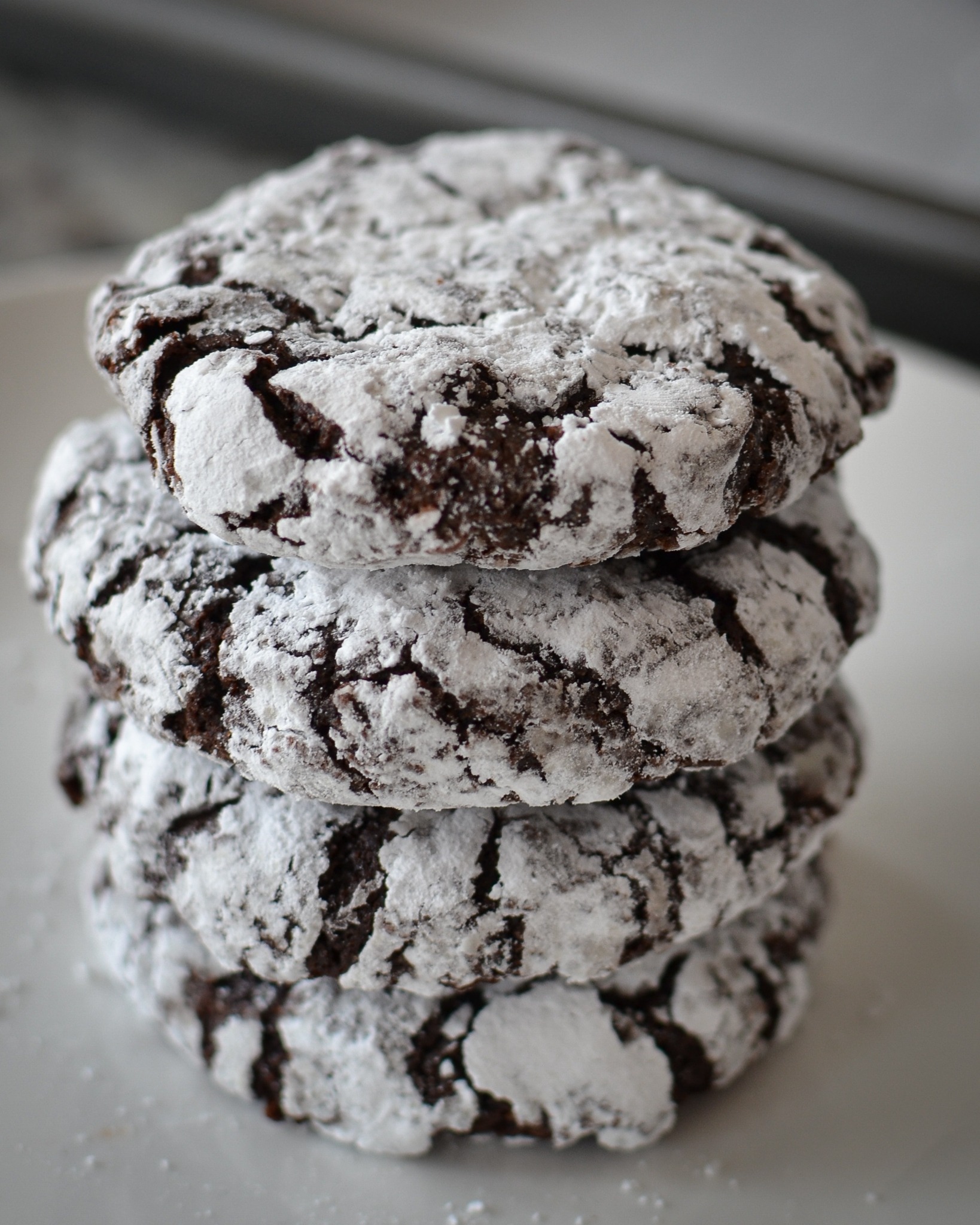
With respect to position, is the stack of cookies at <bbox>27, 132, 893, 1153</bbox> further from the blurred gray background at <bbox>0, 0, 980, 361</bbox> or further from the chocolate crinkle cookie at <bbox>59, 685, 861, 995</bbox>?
the blurred gray background at <bbox>0, 0, 980, 361</bbox>

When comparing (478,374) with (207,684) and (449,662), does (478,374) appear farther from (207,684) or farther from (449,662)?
(207,684)

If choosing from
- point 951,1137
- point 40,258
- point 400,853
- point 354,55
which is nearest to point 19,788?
point 400,853

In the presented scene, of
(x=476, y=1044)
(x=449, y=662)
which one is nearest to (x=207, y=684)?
(x=449, y=662)

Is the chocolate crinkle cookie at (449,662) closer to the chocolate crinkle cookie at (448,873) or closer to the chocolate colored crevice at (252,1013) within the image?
the chocolate crinkle cookie at (448,873)

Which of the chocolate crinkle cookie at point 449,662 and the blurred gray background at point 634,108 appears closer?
the chocolate crinkle cookie at point 449,662

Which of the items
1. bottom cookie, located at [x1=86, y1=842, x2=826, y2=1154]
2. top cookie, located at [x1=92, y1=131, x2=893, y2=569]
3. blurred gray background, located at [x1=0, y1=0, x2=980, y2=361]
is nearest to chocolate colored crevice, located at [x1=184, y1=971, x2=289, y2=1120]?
bottom cookie, located at [x1=86, y1=842, x2=826, y2=1154]

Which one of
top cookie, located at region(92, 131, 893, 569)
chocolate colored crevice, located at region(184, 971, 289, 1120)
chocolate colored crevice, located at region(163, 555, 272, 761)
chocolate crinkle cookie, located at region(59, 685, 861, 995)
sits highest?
top cookie, located at region(92, 131, 893, 569)

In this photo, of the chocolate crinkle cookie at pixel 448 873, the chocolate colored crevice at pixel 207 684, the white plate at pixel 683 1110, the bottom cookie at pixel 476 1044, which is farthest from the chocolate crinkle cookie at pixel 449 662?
the white plate at pixel 683 1110
